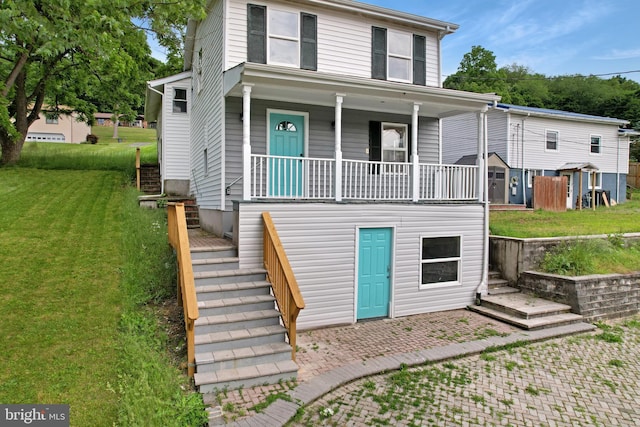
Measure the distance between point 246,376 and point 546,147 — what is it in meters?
22.1

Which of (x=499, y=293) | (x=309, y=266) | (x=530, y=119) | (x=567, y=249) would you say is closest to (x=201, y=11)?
(x=309, y=266)

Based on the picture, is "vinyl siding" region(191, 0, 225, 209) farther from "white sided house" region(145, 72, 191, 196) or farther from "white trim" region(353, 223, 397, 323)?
"white trim" region(353, 223, 397, 323)

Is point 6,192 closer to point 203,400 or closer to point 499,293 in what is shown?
point 203,400

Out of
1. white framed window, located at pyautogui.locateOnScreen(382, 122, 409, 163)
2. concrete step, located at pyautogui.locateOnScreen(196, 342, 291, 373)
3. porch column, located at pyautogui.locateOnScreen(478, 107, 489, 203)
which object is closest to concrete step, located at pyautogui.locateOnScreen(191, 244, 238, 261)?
concrete step, located at pyautogui.locateOnScreen(196, 342, 291, 373)

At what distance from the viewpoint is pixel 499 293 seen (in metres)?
9.43

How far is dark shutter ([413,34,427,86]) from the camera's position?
36.9 feet

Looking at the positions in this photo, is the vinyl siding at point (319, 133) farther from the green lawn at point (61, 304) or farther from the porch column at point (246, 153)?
the green lawn at point (61, 304)

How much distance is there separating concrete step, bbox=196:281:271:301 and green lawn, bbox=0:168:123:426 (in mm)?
1311

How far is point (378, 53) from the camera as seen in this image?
35.7 ft

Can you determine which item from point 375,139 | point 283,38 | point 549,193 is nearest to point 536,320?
point 375,139

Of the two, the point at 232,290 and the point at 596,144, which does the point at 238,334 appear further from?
the point at 596,144

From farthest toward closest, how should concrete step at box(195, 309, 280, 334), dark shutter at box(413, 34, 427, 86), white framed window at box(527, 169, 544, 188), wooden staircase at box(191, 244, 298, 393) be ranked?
white framed window at box(527, 169, 544, 188) < dark shutter at box(413, 34, 427, 86) < concrete step at box(195, 309, 280, 334) < wooden staircase at box(191, 244, 298, 393)

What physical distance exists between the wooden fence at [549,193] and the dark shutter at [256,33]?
52.6ft

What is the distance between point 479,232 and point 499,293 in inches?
61.6
